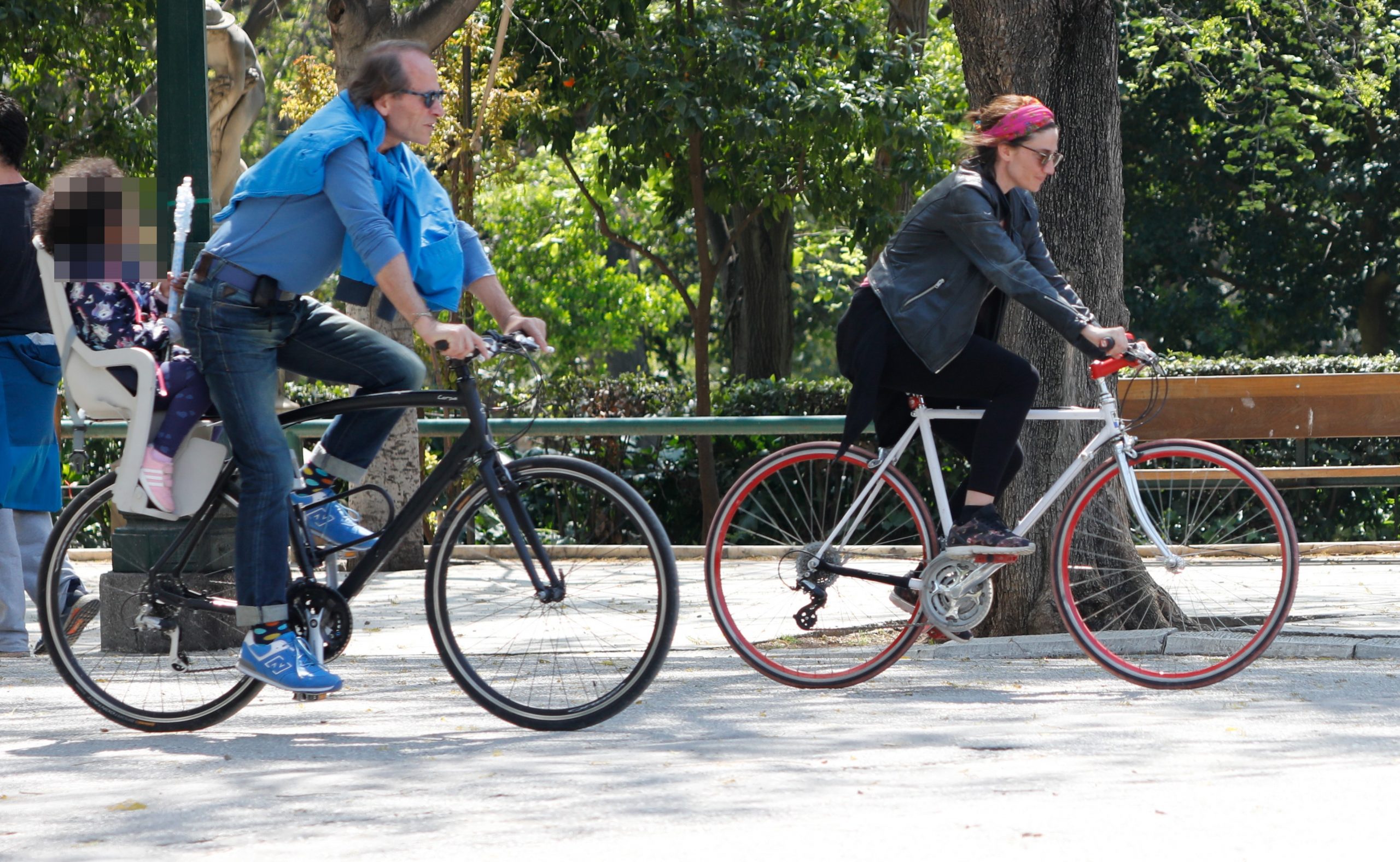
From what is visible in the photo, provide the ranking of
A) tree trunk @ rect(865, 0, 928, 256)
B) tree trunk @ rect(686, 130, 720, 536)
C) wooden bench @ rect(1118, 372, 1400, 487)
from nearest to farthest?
wooden bench @ rect(1118, 372, 1400, 487)
tree trunk @ rect(686, 130, 720, 536)
tree trunk @ rect(865, 0, 928, 256)

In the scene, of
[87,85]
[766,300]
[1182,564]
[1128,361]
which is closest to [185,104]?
[1128,361]

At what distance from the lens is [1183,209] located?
2772 centimetres

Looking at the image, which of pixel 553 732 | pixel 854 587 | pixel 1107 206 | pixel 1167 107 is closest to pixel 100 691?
pixel 553 732

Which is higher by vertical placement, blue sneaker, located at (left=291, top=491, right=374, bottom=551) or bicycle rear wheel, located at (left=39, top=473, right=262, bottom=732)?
blue sneaker, located at (left=291, top=491, right=374, bottom=551)

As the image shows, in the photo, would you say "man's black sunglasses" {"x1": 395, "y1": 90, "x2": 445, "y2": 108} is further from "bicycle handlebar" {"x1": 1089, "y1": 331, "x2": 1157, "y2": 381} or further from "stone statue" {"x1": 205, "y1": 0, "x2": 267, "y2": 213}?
"stone statue" {"x1": 205, "y1": 0, "x2": 267, "y2": 213}

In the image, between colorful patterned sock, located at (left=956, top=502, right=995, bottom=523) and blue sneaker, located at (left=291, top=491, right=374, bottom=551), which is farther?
colorful patterned sock, located at (left=956, top=502, right=995, bottom=523)

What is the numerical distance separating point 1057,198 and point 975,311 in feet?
4.88

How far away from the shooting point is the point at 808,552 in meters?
5.49

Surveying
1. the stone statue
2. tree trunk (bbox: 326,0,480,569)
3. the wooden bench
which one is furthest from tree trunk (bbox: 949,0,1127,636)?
the stone statue

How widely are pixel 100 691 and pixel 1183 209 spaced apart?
83.2 ft

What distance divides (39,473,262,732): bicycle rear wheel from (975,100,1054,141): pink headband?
106 inches

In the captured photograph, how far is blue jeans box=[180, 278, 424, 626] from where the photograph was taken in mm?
4590

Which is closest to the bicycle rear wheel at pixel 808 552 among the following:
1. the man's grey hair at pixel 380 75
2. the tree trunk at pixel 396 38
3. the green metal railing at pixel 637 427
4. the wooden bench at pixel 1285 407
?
the man's grey hair at pixel 380 75

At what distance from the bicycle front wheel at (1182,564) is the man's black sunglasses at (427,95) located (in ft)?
7.88
